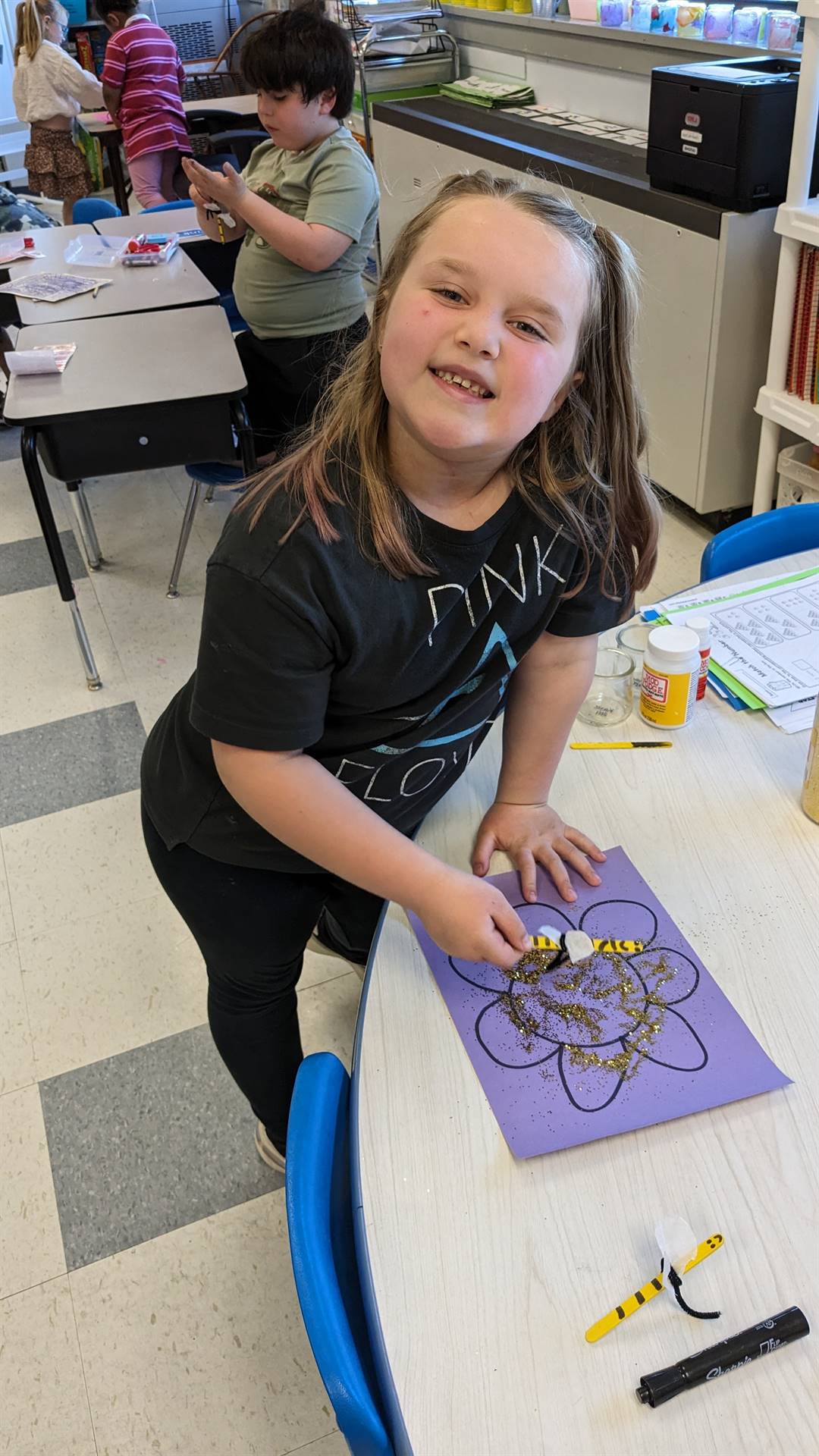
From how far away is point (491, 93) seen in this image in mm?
3998

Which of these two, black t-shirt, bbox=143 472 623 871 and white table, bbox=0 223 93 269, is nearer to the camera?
black t-shirt, bbox=143 472 623 871

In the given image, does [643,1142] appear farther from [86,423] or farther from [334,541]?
[86,423]

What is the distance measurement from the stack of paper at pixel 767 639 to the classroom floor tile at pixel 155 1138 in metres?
0.79

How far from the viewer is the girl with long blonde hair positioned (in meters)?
0.78

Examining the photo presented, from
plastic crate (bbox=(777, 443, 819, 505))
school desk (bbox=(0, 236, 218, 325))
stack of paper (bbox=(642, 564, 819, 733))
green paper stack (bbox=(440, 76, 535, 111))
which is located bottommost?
plastic crate (bbox=(777, 443, 819, 505))

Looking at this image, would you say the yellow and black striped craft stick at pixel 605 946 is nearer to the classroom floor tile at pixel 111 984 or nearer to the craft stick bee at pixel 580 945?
the craft stick bee at pixel 580 945

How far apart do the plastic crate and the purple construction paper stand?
1.91 metres

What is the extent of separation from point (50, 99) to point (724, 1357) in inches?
240

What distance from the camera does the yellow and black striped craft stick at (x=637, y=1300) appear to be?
61 cm

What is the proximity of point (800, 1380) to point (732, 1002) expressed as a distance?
0.85ft

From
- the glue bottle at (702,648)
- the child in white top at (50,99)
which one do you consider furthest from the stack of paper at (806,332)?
the child in white top at (50,99)

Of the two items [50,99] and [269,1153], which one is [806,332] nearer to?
[269,1153]

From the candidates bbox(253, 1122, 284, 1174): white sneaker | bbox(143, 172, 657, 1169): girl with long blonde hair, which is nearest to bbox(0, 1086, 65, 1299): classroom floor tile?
bbox(253, 1122, 284, 1174): white sneaker

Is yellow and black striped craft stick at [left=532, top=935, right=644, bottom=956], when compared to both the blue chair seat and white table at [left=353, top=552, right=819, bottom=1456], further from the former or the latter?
the blue chair seat
